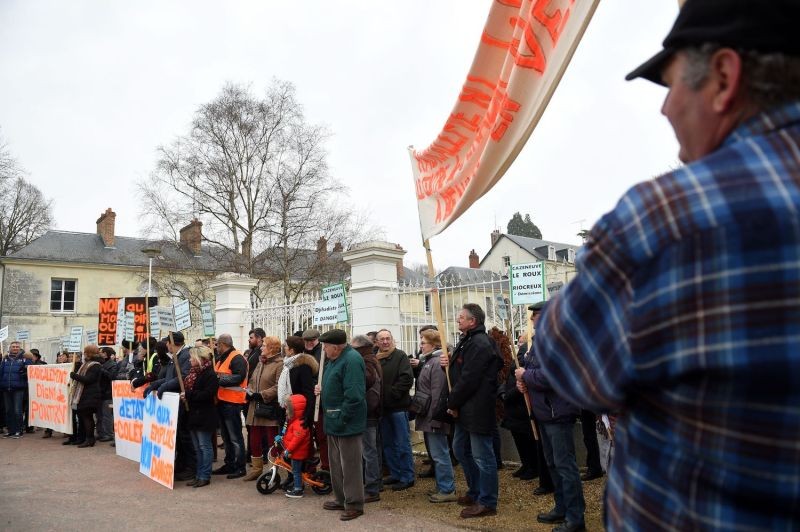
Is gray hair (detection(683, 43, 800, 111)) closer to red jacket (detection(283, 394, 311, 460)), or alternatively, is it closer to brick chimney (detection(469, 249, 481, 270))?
red jacket (detection(283, 394, 311, 460))

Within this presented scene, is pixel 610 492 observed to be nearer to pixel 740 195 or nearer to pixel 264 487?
pixel 740 195

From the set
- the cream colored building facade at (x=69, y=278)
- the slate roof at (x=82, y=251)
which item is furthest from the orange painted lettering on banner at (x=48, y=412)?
the slate roof at (x=82, y=251)

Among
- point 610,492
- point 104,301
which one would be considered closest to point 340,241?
point 104,301

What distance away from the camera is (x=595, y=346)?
1.19 meters

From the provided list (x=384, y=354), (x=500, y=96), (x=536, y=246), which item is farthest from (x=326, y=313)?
(x=536, y=246)

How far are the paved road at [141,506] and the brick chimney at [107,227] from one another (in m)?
32.9

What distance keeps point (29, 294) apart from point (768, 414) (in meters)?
41.2

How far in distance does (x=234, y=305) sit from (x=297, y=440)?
7.52m

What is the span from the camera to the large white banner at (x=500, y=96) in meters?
3.01

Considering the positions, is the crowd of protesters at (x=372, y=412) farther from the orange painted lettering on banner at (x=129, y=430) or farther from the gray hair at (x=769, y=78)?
the gray hair at (x=769, y=78)

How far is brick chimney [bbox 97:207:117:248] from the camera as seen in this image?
132ft

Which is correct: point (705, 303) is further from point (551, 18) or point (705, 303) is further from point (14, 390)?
point (14, 390)

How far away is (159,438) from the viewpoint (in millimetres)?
9203

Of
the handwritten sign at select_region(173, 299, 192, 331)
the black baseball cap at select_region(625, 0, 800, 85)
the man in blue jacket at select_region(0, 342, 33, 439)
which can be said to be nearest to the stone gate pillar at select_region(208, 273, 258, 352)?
the handwritten sign at select_region(173, 299, 192, 331)
